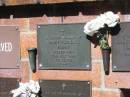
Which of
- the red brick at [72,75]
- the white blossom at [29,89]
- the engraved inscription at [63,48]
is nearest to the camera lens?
the red brick at [72,75]

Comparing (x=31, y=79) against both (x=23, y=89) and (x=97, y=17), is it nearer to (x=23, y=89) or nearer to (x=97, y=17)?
(x=23, y=89)

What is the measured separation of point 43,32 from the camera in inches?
220

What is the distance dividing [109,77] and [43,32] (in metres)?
0.95

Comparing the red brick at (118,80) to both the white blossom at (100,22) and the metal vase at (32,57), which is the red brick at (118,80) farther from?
the metal vase at (32,57)

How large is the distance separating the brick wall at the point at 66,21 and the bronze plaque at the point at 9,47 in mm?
61

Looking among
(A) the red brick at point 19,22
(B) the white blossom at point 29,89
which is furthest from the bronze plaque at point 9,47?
(B) the white blossom at point 29,89

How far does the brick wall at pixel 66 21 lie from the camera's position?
17.0ft

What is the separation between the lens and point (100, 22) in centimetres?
517

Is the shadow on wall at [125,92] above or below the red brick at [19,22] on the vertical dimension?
below

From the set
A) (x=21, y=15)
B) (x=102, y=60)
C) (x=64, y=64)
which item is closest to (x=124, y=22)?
(x=102, y=60)

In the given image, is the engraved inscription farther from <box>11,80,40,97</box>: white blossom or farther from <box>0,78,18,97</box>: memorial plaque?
<box>0,78,18,97</box>: memorial plaque

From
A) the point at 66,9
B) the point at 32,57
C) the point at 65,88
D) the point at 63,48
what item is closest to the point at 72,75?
the point at 65,88

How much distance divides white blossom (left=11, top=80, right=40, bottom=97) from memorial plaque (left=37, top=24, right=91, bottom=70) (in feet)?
0.70

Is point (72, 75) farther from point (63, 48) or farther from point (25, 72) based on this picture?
point (25, 72)
